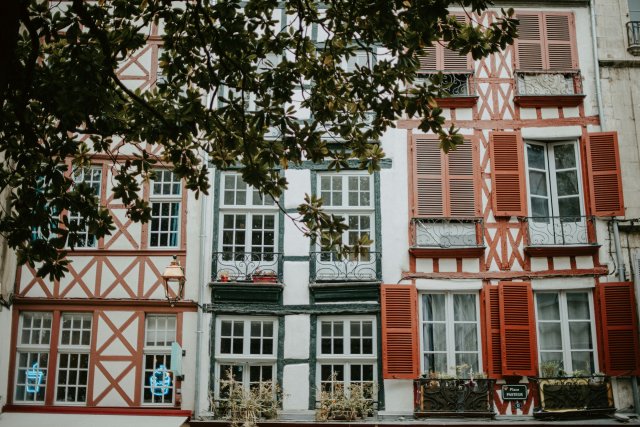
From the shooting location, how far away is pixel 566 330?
1319cm

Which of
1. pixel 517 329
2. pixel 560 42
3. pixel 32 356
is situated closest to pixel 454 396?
pixel 517 329

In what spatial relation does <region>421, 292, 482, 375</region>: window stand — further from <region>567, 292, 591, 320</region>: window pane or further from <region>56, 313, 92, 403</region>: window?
<region>56, 313, 92, 403</region>: window

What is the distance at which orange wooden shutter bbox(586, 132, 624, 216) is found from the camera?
13406 mm

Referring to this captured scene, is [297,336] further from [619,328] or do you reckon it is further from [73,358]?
[619,328]

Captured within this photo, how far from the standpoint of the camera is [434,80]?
23.9ft

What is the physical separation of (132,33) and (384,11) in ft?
8.06

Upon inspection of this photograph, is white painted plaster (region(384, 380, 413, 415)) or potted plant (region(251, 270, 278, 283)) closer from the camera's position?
white painted plaster (region(384, 380, 413, 415))

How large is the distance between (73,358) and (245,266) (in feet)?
11.2

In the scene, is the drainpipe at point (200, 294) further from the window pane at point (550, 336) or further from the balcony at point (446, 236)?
the window pane at point (550, 336)

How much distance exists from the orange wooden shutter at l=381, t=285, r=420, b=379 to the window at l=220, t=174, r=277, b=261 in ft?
7.45

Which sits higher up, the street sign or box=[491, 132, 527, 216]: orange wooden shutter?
box=[491, 132, 527, 216]: orange wooden shutter

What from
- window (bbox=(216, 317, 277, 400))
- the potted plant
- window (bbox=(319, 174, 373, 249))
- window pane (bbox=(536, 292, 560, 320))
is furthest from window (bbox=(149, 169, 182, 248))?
window pane (bbox=(536, 292, 560, 320))

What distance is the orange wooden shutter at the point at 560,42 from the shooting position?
46.9 ft

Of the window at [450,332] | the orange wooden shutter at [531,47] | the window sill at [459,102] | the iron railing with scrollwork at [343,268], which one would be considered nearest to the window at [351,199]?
the iron railing with scrollwork at [343,268]
